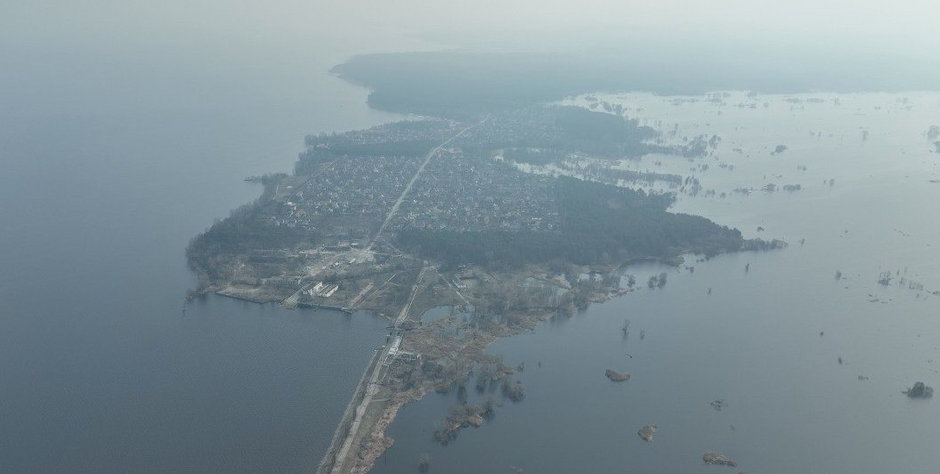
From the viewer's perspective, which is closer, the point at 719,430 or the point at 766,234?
the point at 719,430

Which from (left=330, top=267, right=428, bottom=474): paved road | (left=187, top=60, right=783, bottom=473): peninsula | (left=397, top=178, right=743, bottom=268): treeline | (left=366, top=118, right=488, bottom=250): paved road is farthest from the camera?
(left=366, top=118, right=488, bottom=250): paved road

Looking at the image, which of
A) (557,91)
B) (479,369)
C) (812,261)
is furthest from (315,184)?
(557,91)

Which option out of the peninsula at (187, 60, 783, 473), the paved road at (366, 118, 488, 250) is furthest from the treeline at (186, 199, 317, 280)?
the paved road at (366, 118, 488, 250)

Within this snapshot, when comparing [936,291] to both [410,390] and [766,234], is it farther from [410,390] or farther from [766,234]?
[410,390]

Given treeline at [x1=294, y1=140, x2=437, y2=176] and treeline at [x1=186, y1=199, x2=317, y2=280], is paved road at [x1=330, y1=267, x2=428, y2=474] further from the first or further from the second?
treeline at [x1=294, y1=140, x2=437, y2=176]

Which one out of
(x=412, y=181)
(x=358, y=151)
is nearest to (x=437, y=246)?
(x=412, y=181)
